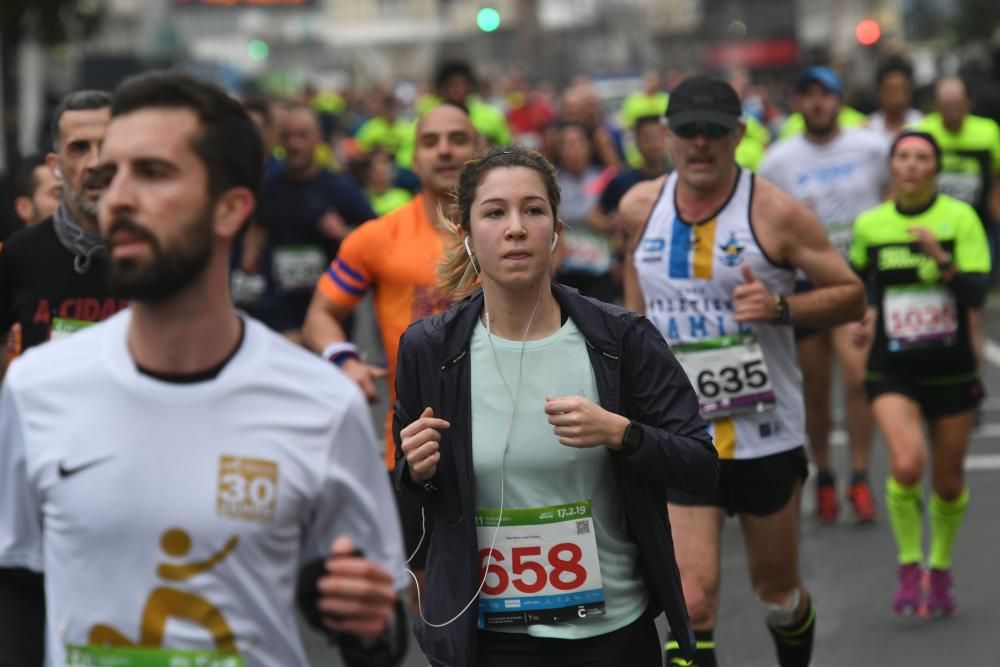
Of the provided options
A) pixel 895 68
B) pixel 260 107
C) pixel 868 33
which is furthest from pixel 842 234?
pixel 868 33

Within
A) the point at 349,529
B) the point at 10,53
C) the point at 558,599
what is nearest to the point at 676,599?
the point at 558,599

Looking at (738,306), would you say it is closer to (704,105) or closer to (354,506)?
(704,105)

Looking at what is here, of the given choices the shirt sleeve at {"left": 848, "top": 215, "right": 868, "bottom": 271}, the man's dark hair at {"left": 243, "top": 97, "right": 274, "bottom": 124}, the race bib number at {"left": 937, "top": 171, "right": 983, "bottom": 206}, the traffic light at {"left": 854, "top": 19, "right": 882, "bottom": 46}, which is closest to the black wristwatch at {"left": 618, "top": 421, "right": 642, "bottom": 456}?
the shirt sleeve at {"left": 848, "top": 215, "right": 868, "bottom": 271}

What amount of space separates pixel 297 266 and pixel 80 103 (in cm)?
512

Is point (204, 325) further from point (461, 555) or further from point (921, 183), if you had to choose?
point (921, 183)

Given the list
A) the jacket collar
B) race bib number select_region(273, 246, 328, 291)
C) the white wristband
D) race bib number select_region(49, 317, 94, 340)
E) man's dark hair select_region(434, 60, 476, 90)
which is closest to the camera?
the jacket collar

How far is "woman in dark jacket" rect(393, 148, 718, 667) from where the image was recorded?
15.4 ft

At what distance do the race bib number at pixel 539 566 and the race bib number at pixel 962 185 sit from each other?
907 centimetres

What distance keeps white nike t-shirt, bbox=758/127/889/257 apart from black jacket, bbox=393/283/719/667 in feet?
21.2

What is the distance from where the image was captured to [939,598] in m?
8.23

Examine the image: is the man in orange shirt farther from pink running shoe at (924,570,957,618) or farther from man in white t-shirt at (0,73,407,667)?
A: man in white t-shirt at (0,73,407,667)

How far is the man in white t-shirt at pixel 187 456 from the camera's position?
3242mm

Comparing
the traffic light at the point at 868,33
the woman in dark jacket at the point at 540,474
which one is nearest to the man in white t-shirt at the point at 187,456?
the woman in dark jacket at the point at 540,474

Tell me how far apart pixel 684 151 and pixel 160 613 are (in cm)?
362
